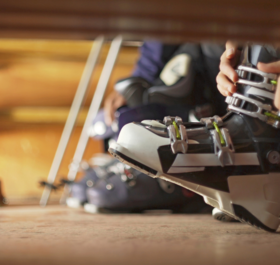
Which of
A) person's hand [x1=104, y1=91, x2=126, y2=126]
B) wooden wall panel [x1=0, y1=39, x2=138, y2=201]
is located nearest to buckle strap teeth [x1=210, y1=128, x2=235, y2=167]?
person's hand [x1=104, y1=91, x2=126, y2=126]

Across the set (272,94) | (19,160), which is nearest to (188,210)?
(272,94)

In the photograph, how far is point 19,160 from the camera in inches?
56.5

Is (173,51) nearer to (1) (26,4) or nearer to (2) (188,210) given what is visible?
(2) (188,210)

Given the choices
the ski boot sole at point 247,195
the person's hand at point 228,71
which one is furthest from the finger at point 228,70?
the ski boot sole at point 247,195

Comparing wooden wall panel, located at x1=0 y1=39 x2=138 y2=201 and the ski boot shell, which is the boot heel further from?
wooden wall panel, located at x1=0 y1=39 x2=138 y2=201

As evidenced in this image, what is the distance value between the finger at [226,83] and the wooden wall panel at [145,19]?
21 cm

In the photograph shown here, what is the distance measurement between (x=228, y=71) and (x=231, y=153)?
0.35ft

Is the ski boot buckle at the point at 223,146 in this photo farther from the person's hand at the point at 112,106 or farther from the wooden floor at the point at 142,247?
the person's hand at the point at 112,106

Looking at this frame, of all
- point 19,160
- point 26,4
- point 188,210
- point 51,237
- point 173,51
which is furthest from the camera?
point 19,160

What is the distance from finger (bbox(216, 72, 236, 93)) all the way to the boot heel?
11cm

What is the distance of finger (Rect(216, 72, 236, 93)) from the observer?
18.3 inches

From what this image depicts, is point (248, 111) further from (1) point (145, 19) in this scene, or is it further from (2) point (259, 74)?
(1) point (145, 19)

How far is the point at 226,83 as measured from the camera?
48 cm

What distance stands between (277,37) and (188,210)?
1.69 ft
